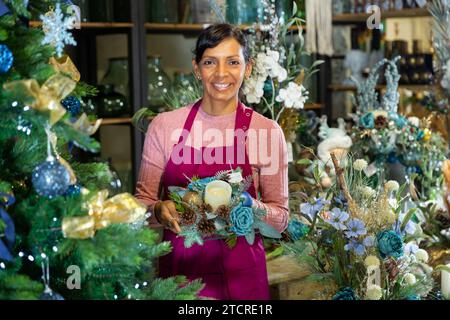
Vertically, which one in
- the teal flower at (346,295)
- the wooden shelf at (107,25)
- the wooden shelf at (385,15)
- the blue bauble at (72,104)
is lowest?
the teal flower at (346,295)

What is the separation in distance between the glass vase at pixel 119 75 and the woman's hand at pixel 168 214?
209 centimetres

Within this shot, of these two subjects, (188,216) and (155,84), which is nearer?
(188,216)

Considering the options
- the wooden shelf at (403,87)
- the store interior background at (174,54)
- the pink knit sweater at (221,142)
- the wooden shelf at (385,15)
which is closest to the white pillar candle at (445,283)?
the pink knit sweater at (221,142)

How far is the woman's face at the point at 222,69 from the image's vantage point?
2.26 meters

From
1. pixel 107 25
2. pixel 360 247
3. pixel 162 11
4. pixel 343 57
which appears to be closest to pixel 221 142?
pixel 360 247

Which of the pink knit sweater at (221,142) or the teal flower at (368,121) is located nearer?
the pink knit sweater at (221,142)

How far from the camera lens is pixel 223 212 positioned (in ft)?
6.91

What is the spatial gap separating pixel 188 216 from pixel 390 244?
0.51 m

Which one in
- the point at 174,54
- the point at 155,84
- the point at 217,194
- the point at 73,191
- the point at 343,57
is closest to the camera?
the point at 73,191

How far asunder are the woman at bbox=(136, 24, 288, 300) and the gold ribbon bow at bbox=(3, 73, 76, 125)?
765 mm

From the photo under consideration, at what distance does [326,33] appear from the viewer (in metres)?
4.44

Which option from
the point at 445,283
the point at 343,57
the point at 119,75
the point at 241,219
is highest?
the point at 343,57

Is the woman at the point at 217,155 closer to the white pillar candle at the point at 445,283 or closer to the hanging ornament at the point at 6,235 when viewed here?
the white pillar candle at the point at 445,283

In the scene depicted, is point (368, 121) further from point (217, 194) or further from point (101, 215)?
point (101, 215)
